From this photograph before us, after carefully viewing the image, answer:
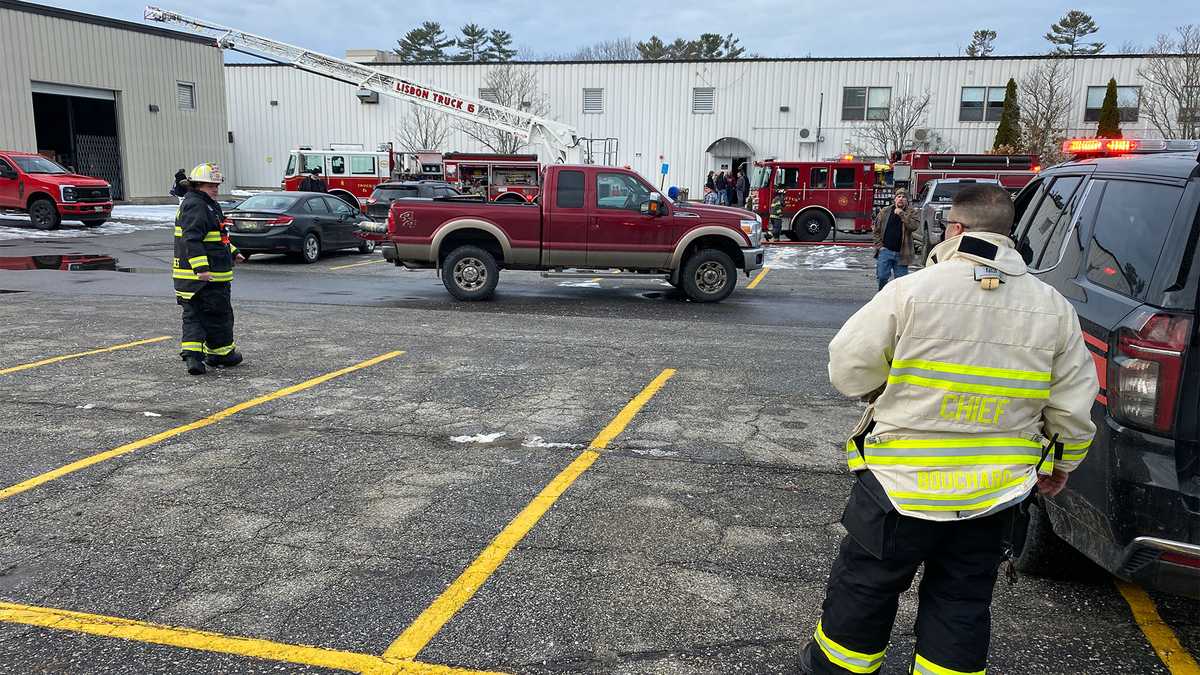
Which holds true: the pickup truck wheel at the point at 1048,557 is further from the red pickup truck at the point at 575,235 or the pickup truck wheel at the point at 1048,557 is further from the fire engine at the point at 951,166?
the fire engine at the point at 951,166

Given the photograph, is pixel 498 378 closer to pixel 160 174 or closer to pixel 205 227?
pixel 205 227

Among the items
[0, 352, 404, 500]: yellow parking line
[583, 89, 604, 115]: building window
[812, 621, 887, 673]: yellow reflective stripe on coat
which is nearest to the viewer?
[812, 621, 887, 673]: yellow reflective stripe on coat

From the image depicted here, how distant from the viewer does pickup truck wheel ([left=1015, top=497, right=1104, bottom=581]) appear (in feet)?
11.7

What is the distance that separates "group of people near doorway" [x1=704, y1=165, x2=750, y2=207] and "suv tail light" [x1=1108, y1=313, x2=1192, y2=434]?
89.4 ft

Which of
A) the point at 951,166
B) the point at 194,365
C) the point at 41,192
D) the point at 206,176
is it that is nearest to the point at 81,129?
the point at 41,192

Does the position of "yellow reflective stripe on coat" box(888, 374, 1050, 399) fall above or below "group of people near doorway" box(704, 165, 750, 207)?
below

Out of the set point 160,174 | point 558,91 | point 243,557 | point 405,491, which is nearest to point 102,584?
point 243,557

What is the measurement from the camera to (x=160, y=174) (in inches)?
1377

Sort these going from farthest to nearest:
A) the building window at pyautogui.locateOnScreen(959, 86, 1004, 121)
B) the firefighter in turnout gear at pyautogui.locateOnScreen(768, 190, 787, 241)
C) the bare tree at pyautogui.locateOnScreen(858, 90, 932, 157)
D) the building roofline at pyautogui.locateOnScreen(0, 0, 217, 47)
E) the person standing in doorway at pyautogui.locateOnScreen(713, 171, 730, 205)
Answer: the building window at pyautogui.locateOnScreen(959, 86, 1004, 121)
the bare tree at pyautogui.locateOnScreen(858, 90, 932, 157)
the person standing in doorway at pyautogui.locateOnScreen(713, 171, 730, 205)
the building roofline at pyautogui.locateOnScreen(0, 0, 217, 47)
the firefighter in turnout gear at pyautogui.locateOnScreen(768, 190, 787, 241)

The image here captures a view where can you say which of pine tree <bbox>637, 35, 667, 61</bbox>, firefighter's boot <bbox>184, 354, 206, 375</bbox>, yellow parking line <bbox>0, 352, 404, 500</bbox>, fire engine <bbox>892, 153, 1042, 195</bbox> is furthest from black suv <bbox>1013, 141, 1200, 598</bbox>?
pine tree <bbox>637, 35, 667, 61</bbox>

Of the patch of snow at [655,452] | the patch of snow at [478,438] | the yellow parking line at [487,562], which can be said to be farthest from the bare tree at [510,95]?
the yellow parking line at [487,562]

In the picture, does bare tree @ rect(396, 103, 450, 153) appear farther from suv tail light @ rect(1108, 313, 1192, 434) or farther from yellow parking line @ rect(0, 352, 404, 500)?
suv tail light @ rect(1108, 313, 1192, 434)

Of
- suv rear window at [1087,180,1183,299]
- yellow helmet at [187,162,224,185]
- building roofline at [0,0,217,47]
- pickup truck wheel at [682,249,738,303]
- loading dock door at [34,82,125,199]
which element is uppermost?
building roofline at [0,0,217,47]

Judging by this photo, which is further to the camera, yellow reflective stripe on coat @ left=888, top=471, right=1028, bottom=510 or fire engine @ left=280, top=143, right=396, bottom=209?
fire engine @ left=280, top=143, right=396, bottom=209
